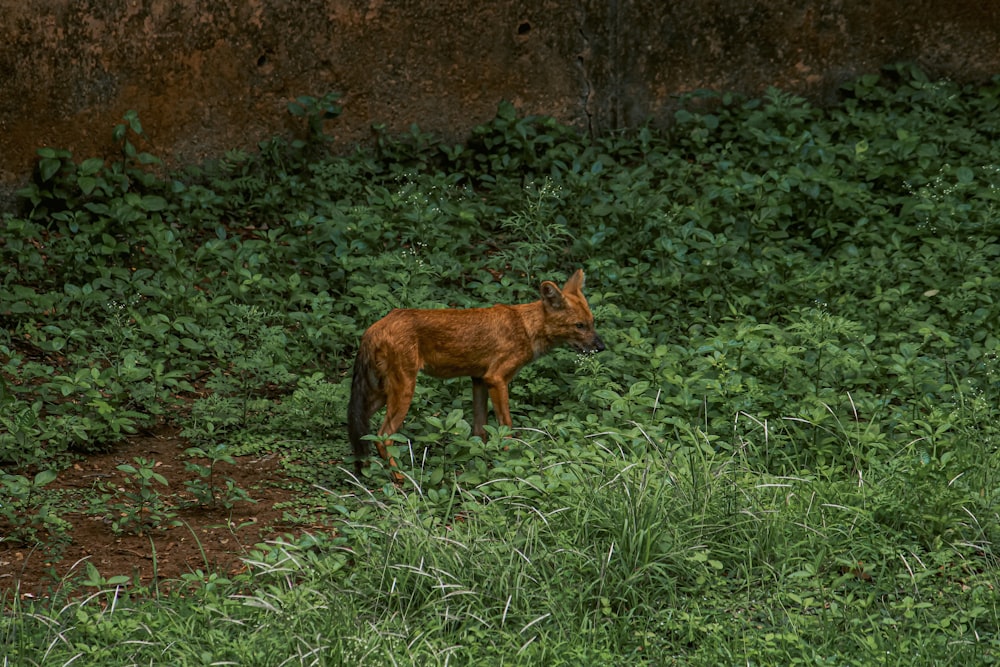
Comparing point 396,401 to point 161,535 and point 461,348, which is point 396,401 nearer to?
point 461,348

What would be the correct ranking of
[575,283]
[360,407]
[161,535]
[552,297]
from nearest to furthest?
1. [161,535]
2. [360,407]
3. [552,297]
4. [575,283]

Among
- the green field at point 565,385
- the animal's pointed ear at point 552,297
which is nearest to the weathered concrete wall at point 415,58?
the green field at point 565,385

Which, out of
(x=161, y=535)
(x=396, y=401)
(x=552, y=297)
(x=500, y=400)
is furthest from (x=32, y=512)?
(x=552, y=297)

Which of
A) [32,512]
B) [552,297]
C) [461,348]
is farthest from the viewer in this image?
[552,297]

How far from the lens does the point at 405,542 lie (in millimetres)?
5809

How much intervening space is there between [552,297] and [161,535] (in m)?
2.65

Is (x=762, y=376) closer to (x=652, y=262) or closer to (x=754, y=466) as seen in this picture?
(x=754, y=466)

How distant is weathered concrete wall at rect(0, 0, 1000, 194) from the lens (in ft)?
32.3

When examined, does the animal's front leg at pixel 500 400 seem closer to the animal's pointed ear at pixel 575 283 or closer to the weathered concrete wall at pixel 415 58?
the animal's pointed ear at pixel 575 283

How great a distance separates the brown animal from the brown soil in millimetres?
610

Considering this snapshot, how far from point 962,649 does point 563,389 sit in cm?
330

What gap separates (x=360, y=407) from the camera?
23.7ft

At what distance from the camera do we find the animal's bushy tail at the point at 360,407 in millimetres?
7176

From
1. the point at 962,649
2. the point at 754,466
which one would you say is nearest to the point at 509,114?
the point at 754,466
